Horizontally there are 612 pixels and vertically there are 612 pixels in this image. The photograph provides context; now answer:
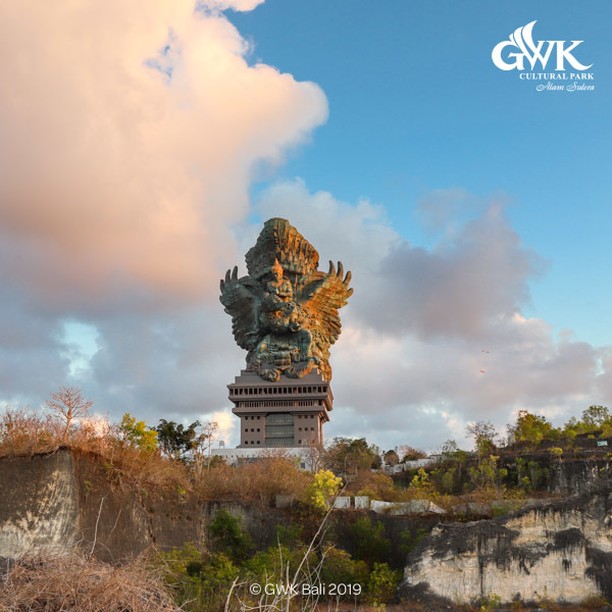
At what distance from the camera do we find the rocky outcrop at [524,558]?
26547 millimetres

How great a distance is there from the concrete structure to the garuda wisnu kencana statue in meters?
1.35

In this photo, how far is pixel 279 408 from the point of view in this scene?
89438 mm

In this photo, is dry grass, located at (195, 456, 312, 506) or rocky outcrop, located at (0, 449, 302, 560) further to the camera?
dry grass, located at (195, 456, 312, 506)

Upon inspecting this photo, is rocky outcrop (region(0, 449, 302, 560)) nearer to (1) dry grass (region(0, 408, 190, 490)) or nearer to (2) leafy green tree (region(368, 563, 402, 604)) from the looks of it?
(1) dry grass (region(0, 408, 190, 490))

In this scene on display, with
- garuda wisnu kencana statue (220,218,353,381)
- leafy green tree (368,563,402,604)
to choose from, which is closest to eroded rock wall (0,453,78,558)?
leafy green tree (368,563,402,604)

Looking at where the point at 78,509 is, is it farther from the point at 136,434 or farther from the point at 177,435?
the point at 177,435

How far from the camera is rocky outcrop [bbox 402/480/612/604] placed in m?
26.5

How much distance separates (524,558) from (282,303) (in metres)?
62.3

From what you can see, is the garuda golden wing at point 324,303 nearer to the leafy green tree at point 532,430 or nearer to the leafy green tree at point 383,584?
the leafy green tree at point 532,430

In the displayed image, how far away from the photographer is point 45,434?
24.2 metres

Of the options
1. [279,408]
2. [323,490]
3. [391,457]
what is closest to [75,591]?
[323,490]

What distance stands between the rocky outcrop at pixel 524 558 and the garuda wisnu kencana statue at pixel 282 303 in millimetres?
61150

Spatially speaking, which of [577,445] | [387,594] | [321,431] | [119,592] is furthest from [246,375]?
[119,592]

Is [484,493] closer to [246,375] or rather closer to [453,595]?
[453,595]
